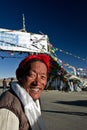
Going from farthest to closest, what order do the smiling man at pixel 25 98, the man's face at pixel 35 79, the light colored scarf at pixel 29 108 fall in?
the man's face at pixel 35 79 < the light colored scarf at pixel 29 108 < the smiling man at pixel 25 98

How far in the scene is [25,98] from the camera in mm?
2682

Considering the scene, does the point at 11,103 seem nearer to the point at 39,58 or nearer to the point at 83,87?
the point at 39,58

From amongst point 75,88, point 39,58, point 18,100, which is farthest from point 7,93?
point 75,88

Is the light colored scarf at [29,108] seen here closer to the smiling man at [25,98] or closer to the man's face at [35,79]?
the smiling man at [25,98]

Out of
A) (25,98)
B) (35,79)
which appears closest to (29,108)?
(25,98)

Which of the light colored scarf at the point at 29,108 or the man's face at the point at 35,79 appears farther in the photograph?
the man's face at the point at 35,79

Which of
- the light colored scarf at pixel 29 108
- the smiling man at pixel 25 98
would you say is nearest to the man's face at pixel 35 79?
the smiling man at pixel 25 98

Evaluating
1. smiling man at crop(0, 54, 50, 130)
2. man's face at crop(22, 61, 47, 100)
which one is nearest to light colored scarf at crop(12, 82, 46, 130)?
smiling man at crop(0, 54, 50, 130)

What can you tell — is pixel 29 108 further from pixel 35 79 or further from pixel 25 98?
pixel 35 79

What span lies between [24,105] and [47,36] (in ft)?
165

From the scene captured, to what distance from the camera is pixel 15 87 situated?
111 inches

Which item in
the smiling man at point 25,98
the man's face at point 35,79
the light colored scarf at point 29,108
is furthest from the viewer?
the man's face at point 35,79

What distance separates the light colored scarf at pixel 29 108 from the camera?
261cm

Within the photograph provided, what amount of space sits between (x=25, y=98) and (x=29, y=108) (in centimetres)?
10
